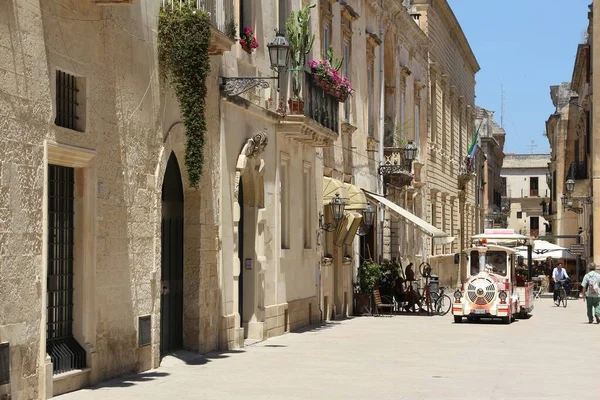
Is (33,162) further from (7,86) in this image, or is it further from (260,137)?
(260,137)

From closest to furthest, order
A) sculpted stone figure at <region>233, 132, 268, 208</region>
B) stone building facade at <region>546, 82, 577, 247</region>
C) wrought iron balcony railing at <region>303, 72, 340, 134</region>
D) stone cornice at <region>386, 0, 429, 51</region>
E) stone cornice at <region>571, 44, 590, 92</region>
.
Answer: sculpted stone figure at <region>233, 132, 268, 208</region> < wrought iron balcony railing at <region>303, 72, 340, 134</region> < stone cornice at <region>386, 0, 429, 51</region> < stone cornice at <region>571, 44, 590, 92</region> < stone building facade at <region>546, 82, 577, 247</region>

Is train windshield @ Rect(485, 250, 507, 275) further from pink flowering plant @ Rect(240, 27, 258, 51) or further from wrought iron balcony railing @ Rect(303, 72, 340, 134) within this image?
pink flowering plant @ Rect(240, 27, 258, 51)

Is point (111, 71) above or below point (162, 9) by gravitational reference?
below

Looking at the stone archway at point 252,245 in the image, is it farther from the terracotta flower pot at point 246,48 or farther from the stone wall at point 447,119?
the stone wall at point 447,119

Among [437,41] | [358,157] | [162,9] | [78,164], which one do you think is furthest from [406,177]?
[78,164]

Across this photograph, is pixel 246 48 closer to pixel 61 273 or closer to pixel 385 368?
pixel 385 368

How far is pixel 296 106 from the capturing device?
23.6m

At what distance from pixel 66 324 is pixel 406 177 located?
23.9 metres

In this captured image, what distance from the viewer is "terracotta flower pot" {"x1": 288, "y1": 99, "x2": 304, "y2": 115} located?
2350 centimetres

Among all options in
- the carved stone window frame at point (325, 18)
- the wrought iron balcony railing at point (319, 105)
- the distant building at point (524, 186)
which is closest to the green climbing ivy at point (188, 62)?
the wrought iron balcony railing at point (319, 105)

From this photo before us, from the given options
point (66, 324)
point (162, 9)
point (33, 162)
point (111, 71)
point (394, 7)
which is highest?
point (394, 7)

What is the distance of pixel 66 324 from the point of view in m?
14.1

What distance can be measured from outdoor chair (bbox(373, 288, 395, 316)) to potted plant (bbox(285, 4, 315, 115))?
909cm

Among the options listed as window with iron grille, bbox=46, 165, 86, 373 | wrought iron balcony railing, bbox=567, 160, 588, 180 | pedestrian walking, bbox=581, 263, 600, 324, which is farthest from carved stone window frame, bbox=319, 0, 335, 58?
wrought iron balcony railing, bbox=567, 160, 588, 180
